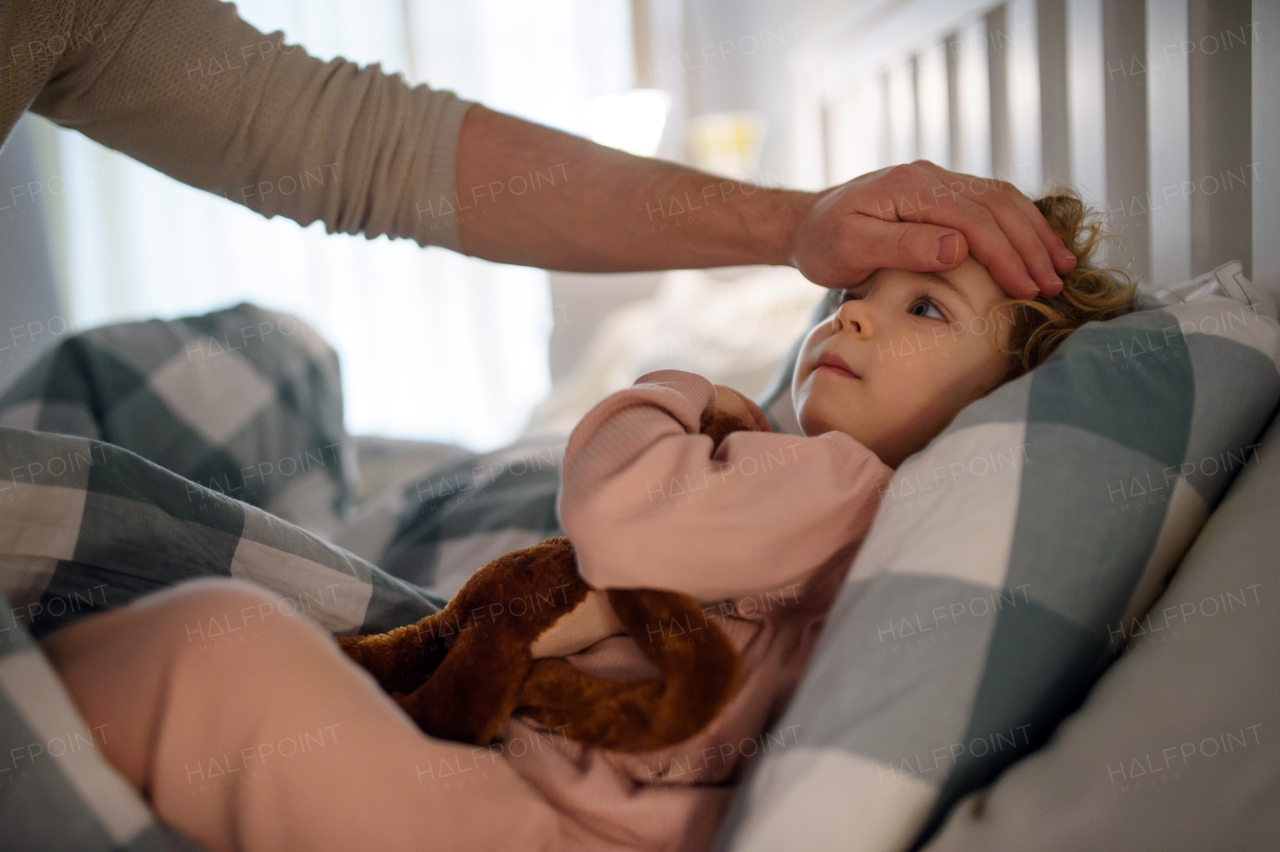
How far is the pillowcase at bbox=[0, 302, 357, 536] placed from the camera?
1067 millimetres

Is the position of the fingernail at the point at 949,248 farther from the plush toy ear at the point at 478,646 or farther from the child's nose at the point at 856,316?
the plush toy ear at the point at 478,646

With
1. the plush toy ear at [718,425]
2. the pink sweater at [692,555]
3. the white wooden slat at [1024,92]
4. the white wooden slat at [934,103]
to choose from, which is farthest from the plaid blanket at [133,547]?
the white wooden slat at [934,103]

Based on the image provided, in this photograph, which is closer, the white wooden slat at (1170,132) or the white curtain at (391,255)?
the white wooden slat at (1170,132)

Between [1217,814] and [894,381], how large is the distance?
0.42 metres

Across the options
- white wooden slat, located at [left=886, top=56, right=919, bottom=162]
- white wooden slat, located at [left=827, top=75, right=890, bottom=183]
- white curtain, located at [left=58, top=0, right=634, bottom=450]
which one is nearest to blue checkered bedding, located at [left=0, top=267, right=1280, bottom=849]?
white wooden slat, located at [left=886, top=56, right=919, bottom=162]

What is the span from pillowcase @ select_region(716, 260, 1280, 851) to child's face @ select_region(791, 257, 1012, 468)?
132 millimetres

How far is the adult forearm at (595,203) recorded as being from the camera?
2.95 feet

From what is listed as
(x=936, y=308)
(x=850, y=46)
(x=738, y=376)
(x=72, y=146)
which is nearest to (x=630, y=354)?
(x=738, y=376)

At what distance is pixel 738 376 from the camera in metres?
1.51

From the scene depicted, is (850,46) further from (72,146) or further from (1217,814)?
(72,146)

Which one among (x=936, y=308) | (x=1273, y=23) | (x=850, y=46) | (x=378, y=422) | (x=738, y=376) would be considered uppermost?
(x=850, y=46)

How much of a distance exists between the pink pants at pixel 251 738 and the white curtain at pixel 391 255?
2.26 m

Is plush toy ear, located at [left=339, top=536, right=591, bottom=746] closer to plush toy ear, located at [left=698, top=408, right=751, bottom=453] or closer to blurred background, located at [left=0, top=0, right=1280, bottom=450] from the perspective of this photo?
plush toy ear, located at [left=698, top=408, right=751, bottom=453]

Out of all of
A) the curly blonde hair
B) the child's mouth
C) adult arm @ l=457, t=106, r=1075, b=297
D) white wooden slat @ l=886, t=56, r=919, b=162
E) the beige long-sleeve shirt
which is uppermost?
white wooden slat @ l=886, t=56, r=919, b=162
